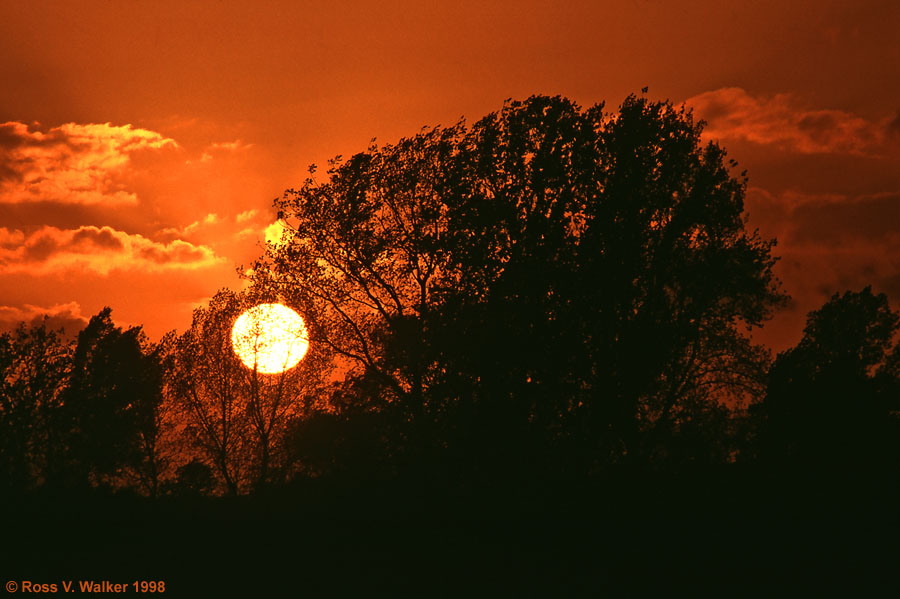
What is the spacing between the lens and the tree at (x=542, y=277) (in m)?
26.7

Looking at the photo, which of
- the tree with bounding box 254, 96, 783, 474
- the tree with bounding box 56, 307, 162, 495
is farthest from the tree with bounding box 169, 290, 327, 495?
the tree with bounding box 254, 96, 783, 474

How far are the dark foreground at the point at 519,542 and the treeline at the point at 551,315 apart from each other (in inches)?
65.6

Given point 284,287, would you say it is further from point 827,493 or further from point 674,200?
point 827,493

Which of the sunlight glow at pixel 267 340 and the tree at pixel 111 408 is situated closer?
the sunlight glow at pixel 267 340

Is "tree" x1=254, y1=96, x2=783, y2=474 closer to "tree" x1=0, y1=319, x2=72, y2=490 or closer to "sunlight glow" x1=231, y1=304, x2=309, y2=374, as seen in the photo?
"sunlight glow" x1=231, y1=304, x2=309, y2=374

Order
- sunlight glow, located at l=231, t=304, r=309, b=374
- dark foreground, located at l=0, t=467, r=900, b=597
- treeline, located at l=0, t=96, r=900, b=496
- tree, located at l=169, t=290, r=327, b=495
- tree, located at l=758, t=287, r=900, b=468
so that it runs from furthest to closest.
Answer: tree, located at l=169, t=290, r=327, b=495
sunlight glow, located at l=231, t=304, r=309, b=374
tree, located at l=758, t=287, r=900, b=468
treeline, located at l=0, t=96, r=900, b=496
dark foreground, located at l=0, t=467, r=900, b=597

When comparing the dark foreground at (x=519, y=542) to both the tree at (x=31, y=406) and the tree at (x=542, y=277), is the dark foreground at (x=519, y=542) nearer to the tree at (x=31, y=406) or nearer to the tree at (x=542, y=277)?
the tree at (x=542, y=277)

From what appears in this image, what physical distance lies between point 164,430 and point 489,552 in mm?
49942

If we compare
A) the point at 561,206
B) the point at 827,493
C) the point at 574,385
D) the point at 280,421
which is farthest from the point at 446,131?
the point at 280,421

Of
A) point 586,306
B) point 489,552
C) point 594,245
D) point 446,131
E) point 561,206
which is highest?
point 446,131

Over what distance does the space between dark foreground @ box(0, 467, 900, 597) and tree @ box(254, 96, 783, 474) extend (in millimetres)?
2778

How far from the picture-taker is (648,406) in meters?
33.1

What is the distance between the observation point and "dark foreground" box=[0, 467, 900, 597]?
20828 millimetres

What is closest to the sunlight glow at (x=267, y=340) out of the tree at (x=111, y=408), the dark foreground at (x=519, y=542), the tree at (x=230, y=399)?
the tree at (x=230, y=399)
